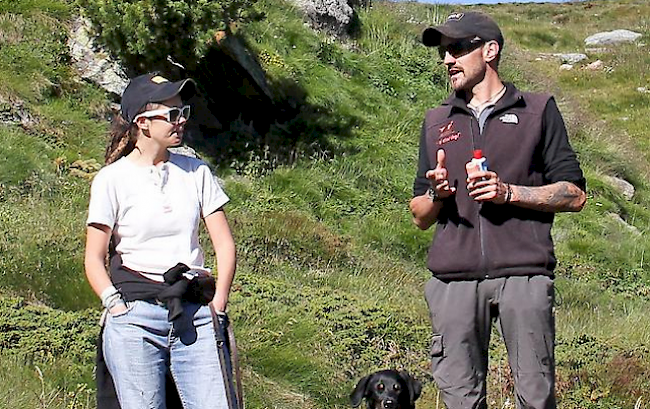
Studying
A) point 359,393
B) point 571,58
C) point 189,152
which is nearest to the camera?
point 359,393

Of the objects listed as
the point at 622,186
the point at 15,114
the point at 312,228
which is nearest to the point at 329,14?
the point at 622,186

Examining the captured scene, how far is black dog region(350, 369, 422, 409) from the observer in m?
5.09

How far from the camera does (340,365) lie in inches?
258

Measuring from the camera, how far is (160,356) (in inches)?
143

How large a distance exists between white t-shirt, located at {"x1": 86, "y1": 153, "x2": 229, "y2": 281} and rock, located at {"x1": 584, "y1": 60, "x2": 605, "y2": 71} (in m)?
20.3

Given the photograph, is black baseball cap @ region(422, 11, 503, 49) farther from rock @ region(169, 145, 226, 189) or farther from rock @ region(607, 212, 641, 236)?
rock @ region(607, 212, 641, 236)

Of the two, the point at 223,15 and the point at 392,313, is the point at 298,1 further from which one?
the point at 392,313

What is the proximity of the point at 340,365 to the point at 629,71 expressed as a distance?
1761 centimetres

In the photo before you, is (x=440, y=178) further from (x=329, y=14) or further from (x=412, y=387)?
(x=329, y=14)

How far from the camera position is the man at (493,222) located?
3754 millimetres

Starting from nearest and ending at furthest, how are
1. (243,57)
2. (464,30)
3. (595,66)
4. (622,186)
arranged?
(464,30) < (243,57) < (622,186) < (595,66)

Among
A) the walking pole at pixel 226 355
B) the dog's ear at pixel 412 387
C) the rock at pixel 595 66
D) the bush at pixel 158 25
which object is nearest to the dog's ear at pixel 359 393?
the dog's ear at pixel 412 387

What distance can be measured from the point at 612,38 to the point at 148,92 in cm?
2480

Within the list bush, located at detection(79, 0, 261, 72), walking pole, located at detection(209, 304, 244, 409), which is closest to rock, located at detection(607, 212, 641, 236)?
bush, located at detection(79, 0, 261, 72)
